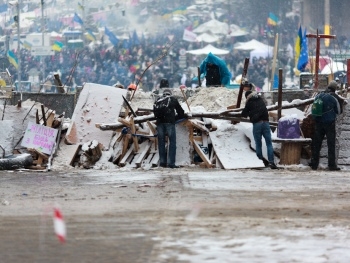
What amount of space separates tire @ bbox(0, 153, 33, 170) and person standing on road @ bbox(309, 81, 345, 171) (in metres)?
4.96

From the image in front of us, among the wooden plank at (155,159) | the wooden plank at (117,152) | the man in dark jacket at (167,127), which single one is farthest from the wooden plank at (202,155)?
the wooden plank at (117,152)

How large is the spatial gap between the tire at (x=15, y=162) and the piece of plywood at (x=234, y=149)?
3.25 meters

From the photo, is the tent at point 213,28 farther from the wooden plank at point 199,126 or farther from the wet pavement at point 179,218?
the wet pavement at point 179,218

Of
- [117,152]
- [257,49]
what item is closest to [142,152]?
[117,152]

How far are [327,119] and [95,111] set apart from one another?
451 centimetres

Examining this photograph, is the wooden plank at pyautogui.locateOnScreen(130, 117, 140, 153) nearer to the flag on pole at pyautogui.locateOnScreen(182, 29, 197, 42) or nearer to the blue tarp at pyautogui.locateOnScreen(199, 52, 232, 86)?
the blue tarp at pyautogui.locateOnScreen(199, 52, 232, 86)

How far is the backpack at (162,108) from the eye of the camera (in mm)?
17750

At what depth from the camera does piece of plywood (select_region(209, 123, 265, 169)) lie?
1745 cm

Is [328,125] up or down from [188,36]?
down

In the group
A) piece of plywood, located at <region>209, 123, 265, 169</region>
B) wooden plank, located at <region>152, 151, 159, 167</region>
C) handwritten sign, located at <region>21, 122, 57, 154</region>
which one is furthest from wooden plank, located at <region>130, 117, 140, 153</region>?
handwritten sign, located at <region>21, 122, 57, 154</region>

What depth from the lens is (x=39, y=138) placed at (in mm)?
18250

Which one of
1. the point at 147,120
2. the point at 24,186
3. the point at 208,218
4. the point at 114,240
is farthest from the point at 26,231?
the point at 147,120

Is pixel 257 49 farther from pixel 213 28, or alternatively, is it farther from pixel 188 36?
pixel 213 28

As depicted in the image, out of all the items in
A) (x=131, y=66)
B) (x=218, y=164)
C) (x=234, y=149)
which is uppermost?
(x=131, y=66)
